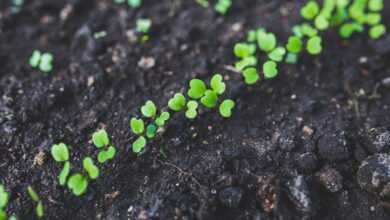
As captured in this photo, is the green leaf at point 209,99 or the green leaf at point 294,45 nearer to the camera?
the green leaf at point 209,99

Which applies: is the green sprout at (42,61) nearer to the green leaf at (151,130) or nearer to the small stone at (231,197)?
the green leaf at (151,130)

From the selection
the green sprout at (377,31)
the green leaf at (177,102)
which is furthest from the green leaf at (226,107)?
the green sprout at (377,31)

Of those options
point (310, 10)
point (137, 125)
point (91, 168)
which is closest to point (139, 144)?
point (137, 125)

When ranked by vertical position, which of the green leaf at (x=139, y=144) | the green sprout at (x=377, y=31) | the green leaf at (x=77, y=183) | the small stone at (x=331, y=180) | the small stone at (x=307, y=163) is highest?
the green leaf at (x=77, y=183)

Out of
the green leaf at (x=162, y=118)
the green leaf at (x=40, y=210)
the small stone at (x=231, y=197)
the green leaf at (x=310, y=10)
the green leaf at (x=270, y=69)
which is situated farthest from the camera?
the green leaf at (x=310, y=10)

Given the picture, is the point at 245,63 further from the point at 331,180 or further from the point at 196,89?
the point at 331,180

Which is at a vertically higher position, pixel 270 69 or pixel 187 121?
pixel 270 69

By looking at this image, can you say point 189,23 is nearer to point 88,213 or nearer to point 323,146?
point 323,146
